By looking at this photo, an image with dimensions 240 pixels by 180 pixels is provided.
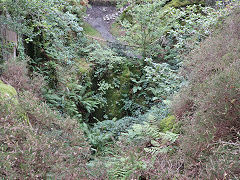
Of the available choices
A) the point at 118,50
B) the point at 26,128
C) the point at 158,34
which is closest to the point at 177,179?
the point at 26,128

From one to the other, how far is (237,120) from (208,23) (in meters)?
4.07

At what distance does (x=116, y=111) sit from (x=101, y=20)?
1213cm

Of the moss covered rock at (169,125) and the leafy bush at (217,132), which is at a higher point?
the leafy bush at (217,132)

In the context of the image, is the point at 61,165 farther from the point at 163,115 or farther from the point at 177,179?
the point at 163,115

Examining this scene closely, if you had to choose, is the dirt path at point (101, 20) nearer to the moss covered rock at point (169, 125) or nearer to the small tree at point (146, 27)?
the small tree at point (146, 27)

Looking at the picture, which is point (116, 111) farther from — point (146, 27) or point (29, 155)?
point (29, 155)

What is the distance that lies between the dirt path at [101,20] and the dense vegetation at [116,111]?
663 cm

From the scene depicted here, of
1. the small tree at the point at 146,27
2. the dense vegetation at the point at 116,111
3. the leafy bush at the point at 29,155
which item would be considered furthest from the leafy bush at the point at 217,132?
the small tree at the point at 146,27

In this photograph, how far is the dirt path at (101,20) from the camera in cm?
1629

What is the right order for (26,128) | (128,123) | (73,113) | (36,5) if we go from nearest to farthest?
1. (26,128)
2. (36,5)
3. (128,123)
4. (73,113)

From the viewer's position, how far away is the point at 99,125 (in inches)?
292

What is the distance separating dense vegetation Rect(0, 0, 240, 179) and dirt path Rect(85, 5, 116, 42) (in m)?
6.63

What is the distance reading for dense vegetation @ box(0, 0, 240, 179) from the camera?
8.19ft

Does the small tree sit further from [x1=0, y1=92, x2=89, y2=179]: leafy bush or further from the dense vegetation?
[x1=0, y1=92, x2=89, y2=179]: leafy bush
